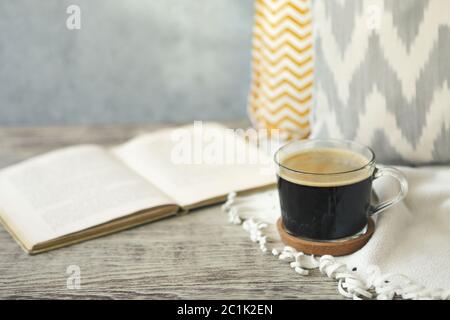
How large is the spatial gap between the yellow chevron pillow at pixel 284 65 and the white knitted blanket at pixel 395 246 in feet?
0.71

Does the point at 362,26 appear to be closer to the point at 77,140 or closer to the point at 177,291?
the point at 177,291

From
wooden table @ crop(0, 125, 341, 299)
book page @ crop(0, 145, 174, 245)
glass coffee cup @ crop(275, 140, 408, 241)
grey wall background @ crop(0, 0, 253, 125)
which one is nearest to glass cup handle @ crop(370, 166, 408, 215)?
glass coffee cup @ crop(275, 140, 408, 241)

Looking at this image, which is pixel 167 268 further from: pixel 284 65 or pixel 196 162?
pixel 284 65

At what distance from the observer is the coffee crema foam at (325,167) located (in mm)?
710

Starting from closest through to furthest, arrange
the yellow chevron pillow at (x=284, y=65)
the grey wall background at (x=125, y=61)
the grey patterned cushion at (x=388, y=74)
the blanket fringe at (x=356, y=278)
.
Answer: the blanket fringe at (x=356, y=278)
the grey patterned cushion at (x=388, y=74)
the yellow chevron pillow at (x=284, y=65)
the grey wall background at (x=125, y=61)

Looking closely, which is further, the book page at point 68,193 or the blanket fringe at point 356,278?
the book page at point 68,193

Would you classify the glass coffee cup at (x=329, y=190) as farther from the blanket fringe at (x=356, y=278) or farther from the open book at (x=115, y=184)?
the open book at (x=115, y=184)

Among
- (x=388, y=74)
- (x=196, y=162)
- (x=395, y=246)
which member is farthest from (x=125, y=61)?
(x=395, y=246)

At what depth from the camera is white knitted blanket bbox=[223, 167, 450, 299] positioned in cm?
68

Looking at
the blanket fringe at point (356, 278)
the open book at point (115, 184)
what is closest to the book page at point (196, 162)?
the open book at point (115, 184)

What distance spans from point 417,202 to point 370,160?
114 millimetres

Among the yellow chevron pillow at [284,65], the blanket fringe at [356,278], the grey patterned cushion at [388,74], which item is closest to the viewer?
the blanket fringe at [356,278]

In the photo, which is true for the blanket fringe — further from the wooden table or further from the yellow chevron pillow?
the yellow chevron pillow

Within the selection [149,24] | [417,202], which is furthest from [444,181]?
[149,24]
